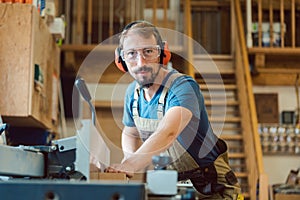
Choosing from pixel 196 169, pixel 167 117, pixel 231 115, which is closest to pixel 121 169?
pixel 167 117

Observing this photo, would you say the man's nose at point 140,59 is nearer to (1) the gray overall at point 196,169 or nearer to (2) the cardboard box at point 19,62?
(1) the gray overall at point 196,169

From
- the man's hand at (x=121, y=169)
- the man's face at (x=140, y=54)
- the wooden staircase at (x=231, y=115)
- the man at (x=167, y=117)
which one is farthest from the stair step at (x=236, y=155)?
the man's hand at (x=121, y=169)

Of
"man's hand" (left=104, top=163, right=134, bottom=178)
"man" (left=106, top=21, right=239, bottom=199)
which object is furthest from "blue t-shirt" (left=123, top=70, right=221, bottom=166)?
"man's hand" (left=104, top=163, right=134, bottom=178)

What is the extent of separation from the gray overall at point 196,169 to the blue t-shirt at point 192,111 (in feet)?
0.06

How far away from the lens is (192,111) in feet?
6.22

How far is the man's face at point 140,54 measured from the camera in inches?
73.1

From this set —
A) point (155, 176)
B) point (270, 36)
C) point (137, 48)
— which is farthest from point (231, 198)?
point (270, 36)

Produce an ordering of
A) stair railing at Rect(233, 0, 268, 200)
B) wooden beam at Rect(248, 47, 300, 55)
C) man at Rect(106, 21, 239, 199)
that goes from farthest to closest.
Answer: wooden beam at Rect(248, 47, 300, 55) < stair railing at Rect(233, 0, 268, 200) < man at Rect(106, 21, 239, 199)

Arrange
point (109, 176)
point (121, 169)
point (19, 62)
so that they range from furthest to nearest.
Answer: point (19, 62)
point (121, 169)
point (109, 176)

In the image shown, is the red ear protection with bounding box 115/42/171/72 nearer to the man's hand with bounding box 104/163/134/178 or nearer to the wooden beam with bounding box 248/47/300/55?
the man's hand with bounding box 104/163/134/178

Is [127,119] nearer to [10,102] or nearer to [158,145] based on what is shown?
[158,145]

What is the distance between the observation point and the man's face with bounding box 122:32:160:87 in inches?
73.1

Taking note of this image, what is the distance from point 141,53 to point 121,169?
485 millimetres

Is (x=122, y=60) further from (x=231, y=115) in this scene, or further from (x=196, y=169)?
(x=231, y=115)
